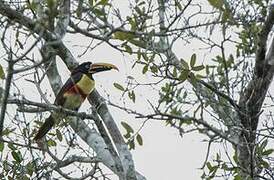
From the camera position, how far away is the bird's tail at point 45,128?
5305 mm

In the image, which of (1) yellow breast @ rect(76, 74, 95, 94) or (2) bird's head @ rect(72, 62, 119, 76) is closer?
(1) yellow breast @ rect(76, 74, 95, 94)

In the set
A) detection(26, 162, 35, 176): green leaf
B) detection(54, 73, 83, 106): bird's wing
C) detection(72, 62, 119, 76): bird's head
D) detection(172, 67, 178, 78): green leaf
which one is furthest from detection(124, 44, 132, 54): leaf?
detection(72, 62, 119, 76): bird's head

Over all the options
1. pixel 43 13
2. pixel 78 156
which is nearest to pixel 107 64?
pixel 78 156

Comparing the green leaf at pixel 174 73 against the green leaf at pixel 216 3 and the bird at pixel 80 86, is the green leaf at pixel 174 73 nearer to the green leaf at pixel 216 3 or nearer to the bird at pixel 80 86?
the green leaf at pixel 216 3

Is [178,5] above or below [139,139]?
above

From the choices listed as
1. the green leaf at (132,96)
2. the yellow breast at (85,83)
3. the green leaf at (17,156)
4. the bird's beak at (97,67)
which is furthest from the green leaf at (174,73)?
→ the bird's beak at (97,67)

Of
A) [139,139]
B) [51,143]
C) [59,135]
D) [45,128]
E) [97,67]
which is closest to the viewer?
[139,139]

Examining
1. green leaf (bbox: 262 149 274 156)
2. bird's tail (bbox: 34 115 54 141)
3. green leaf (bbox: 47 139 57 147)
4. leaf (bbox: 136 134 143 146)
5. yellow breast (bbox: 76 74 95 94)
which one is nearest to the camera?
leaf (bbox: 136 134 143 146)

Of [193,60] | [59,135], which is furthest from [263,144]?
→ [59,135]

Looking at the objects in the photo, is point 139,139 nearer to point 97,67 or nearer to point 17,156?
point 17,156

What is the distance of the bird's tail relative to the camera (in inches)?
209

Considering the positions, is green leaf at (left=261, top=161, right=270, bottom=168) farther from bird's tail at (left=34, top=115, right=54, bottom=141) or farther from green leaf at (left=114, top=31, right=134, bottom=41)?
bird's tail at (left=34, top=115, right=54, bottom=141)

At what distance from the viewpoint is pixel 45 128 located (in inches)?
210

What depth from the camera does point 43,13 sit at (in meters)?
3.49
